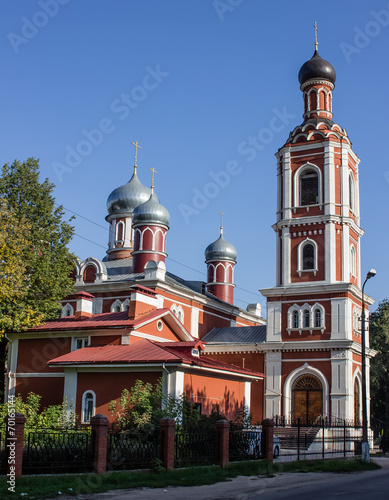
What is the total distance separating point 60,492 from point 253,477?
559 centimetres

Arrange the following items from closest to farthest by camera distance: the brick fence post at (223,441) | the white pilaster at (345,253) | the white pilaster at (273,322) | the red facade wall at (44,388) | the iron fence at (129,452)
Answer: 1. the iron fence at (129,452)
2. the brick fence post at (223,441)
3. the red facade wall at (44,388)
4. the white pilaster at (345,253)
5. the white pilaster at (273,322)

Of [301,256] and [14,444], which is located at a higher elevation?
[301,256]

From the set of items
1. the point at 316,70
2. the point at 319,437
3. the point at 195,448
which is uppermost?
the point at 316,70

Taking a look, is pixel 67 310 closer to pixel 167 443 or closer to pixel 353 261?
pixel 353 261

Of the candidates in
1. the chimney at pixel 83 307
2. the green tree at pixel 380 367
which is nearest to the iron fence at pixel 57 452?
the chimney at pixel 83 307

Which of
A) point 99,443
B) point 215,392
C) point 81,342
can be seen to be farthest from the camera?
point 81,342

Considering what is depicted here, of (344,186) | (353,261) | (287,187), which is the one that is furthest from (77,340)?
(344,186)

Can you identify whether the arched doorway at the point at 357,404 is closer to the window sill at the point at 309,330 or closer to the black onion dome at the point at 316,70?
the window sill at the point at 309,330

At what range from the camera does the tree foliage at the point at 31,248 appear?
2408 cm

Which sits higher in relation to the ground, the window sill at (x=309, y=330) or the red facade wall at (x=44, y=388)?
the window sill at (x=309, y=330)

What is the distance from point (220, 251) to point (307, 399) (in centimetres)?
1545

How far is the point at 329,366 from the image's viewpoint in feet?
96.9

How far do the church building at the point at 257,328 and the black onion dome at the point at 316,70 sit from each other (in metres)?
0.06

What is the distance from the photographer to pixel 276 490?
40.4 ft
